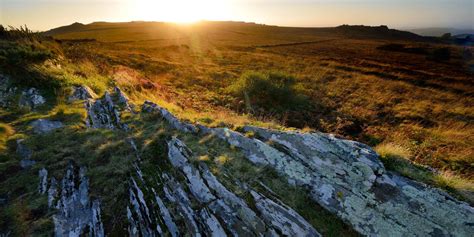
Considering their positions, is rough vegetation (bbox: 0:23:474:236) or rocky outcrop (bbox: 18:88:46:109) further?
rocky outcrop (bbox: 18:88:46:109)

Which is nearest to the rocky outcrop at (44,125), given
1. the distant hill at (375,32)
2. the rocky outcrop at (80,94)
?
the rocky outcrop at (80,94)

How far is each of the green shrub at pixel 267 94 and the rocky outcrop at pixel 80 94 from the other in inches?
425

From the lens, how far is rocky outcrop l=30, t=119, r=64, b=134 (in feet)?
27.6

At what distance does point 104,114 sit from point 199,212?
23.0 ft

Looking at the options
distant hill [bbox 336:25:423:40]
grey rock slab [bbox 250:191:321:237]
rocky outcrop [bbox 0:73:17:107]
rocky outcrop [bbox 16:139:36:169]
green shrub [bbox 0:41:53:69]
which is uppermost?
distant hill [bbox 336:25:423:40]

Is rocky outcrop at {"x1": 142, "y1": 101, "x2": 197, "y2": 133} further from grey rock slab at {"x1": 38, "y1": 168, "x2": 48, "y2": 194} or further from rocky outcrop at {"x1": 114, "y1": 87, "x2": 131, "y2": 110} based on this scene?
grey rock slab at {"x1": 38, "y1": 168, "x2": 48, "y2": 194}

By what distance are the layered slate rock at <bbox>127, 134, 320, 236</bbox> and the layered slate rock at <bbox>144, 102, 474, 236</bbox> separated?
0.70ft

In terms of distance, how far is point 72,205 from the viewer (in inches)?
224

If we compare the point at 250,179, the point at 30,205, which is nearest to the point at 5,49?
the point at 30,205

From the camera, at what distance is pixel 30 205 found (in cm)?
548

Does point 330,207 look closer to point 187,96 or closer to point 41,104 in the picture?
point 41,104

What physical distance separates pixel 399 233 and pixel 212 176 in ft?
13.7

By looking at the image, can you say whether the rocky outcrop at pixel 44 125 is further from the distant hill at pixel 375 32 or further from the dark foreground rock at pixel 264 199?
the distant hill at pixel 375 32

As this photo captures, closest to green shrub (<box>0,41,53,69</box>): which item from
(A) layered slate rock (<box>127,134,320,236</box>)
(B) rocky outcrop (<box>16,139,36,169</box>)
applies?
(B) rocky outcrop (<box>16,139,36,169</box>)
